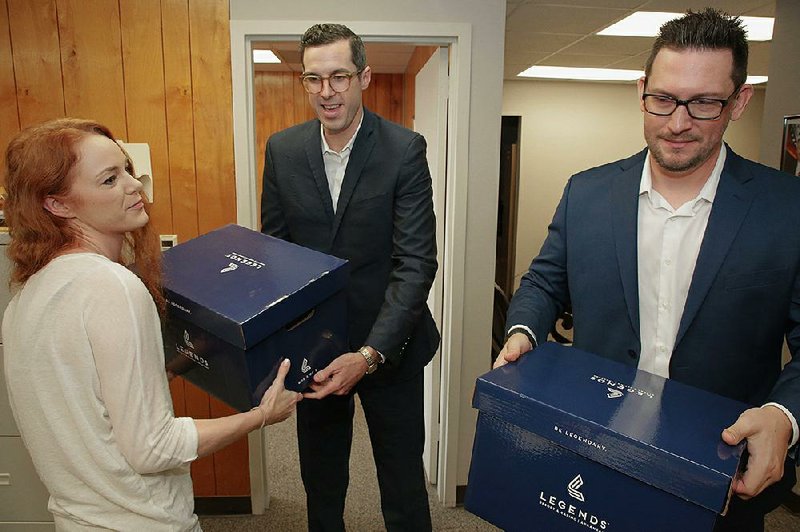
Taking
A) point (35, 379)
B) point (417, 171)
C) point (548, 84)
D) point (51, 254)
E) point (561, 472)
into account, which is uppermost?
point (548, 84)

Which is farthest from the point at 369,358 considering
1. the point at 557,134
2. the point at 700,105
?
the point at 557,134

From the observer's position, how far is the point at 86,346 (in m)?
0.93

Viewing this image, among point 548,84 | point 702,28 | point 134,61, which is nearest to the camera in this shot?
point 702,28

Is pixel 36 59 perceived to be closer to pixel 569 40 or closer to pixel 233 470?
pixel 233 470

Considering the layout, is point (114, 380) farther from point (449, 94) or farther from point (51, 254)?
point (449, 94)

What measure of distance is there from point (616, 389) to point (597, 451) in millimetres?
153

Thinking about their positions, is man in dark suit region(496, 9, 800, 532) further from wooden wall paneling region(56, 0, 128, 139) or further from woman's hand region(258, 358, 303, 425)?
wooden wall paneling region(56, 0, 128, 139)

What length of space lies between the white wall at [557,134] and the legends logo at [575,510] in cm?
537

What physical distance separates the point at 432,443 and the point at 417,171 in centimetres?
147

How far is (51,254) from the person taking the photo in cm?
100

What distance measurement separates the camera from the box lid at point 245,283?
3.50 feet

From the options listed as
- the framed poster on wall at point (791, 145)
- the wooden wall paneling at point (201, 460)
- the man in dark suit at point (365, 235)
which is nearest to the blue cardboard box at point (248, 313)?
the man in dark suit at point (365, 235)

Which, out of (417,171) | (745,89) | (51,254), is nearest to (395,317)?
(417,171)

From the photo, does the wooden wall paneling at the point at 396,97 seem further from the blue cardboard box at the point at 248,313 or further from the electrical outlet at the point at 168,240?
the blue cardboard box at the point at 248,313
